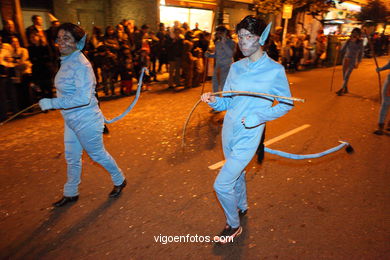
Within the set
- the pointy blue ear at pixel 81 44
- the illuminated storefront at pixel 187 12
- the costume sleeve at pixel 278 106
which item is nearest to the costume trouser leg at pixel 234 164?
the costume sleeve at pixel 278 106

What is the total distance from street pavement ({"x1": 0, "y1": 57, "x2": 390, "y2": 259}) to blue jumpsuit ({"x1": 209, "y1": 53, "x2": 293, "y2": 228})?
739 mm

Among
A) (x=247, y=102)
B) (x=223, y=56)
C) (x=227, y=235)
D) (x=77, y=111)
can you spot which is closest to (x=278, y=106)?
(x=247, y=102)

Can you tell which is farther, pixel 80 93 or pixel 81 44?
pixel 81 44

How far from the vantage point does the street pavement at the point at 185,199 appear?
288 cm

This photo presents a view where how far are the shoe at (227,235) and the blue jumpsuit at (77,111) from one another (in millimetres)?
1544

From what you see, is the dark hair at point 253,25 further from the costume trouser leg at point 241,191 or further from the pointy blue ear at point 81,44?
the pointy blue ear at point 81,44

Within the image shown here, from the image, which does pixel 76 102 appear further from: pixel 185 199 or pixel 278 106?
pixel 278 106

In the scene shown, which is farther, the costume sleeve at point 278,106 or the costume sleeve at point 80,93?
the costume sleeve at point 80,93

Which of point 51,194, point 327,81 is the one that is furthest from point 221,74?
point 327,81

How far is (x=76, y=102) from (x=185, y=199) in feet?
5.66

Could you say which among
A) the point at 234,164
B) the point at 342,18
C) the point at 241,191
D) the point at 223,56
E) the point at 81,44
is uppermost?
the point at 342,18

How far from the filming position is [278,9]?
57.2 ft

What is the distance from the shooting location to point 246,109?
2.52 m

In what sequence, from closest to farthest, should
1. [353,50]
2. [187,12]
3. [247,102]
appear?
[247,102] → [353,50] → [187,12]
